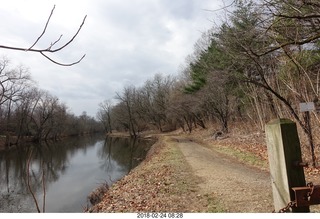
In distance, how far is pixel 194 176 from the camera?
10766 mm

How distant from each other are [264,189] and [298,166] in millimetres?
6418

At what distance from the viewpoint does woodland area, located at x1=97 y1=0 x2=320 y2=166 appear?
5941 millimetres

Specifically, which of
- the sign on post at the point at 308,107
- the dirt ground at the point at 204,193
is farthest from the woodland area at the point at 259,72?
the dirt ground at the point at 204,193

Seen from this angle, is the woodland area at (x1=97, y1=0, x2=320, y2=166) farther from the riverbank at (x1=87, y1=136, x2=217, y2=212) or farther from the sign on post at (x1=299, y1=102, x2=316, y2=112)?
the riverbank at (x1=87, y1=136, x2=217, y2=212)

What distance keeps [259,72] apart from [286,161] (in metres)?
11.5

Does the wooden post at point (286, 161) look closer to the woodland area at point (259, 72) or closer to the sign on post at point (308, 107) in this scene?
the woodland area at point (259, 72)

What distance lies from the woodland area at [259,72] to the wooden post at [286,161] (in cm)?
316

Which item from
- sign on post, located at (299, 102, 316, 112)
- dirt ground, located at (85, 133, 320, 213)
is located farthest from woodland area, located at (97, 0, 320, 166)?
dirt ground, located at (85, 133, 320, 213)

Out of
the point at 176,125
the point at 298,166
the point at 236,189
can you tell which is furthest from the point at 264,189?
the point at 176,125

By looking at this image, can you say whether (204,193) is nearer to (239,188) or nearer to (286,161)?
(239,188)

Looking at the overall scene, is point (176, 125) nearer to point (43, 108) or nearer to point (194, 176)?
point (43, 108)

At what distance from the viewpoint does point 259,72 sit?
1267 centimetres

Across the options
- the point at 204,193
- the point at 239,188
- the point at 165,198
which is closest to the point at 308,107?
the point at 239,188

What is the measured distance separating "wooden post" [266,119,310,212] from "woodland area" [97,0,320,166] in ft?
10.4
